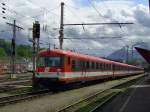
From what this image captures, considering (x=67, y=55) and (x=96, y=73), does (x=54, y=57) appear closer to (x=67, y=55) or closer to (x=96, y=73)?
(x=67, y=55)

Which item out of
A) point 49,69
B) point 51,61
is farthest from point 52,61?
point 49,69

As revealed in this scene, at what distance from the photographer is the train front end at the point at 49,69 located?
28625mm

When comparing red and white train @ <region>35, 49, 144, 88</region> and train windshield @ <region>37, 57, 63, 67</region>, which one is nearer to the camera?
red and white train @ <region>35, 49, 144, 88</region>

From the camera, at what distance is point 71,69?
99.8 feet

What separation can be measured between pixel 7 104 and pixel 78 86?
1695cm

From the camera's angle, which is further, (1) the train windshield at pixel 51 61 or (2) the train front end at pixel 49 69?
(1) the train windshield at pixel 51 61

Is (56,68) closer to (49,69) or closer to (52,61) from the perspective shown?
(49,69)

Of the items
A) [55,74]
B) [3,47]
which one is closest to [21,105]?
[55,74]

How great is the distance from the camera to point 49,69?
1133 inches

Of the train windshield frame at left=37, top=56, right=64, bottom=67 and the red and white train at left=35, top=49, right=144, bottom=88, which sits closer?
the red and white train at left=35, top=49, right=144, bottom=88

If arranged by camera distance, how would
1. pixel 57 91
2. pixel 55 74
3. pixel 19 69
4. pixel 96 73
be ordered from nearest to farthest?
pixel 55 74 → pixel 57 91 → pixel 96 73 → pixel 19 69

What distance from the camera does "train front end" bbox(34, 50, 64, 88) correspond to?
28.6 meters

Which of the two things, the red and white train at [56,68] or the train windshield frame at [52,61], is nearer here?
the red and white train at [56,68]

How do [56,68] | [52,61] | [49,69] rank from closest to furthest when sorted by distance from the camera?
[56,68], [49,69], [52,61]
